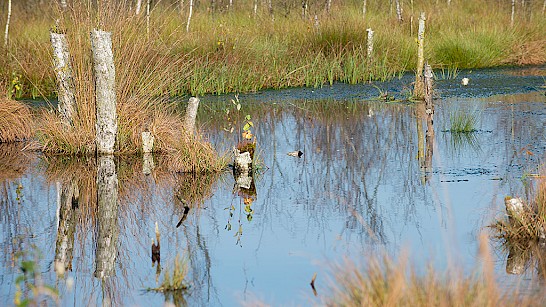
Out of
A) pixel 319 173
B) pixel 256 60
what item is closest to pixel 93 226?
pixel 319 173

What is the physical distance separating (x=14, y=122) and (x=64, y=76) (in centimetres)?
158

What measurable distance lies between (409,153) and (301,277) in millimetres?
4058

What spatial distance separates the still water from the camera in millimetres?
4926

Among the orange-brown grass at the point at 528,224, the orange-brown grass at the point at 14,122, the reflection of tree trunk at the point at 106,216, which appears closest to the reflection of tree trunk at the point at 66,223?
the reflection of tree trunk at the point at 106,216

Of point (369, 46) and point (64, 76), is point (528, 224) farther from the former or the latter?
point (369, 46)

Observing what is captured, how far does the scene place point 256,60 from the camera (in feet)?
48.0

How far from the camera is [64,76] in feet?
29.9

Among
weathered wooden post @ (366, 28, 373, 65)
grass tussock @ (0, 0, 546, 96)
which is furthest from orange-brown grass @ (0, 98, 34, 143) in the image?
weathered wooden post @ (366, 28, 373, 65)

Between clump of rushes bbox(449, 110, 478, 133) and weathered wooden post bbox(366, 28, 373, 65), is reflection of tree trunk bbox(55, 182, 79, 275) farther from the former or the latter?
weathered wooden post bbox(366, 28, 373, 65)

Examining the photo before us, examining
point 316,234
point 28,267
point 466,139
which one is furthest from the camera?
point 466,139

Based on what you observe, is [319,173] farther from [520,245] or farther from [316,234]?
[520,245]

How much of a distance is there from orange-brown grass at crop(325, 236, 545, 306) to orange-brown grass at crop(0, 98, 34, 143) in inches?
274

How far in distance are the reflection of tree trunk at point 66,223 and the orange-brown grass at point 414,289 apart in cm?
162

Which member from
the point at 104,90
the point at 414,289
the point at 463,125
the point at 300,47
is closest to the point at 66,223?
the point at 104,90
